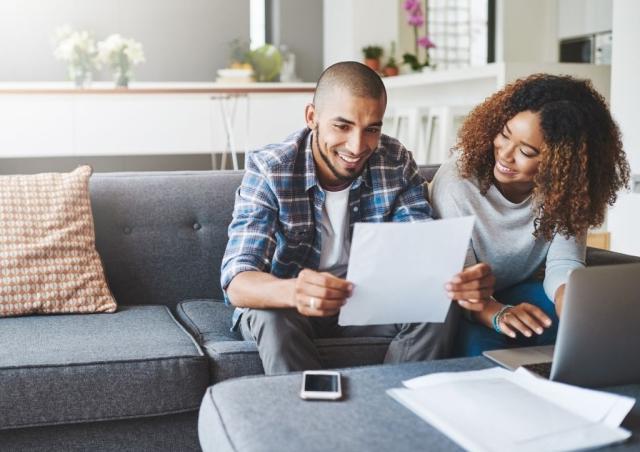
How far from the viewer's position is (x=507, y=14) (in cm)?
640

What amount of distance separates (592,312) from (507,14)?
5434mm

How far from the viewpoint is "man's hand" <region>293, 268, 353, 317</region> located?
1516mm

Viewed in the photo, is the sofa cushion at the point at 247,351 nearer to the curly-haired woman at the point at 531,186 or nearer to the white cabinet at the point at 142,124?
the curly-haired woman at the point at 531,186

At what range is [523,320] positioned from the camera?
1740 millimetres

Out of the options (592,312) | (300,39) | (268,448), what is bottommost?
(268,448)

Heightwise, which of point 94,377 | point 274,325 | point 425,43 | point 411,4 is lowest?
point 94,377

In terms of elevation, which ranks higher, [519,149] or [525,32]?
[525,32]

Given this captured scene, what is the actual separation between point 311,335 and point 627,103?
2522 mm

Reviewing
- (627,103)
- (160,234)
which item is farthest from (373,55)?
(160,234)

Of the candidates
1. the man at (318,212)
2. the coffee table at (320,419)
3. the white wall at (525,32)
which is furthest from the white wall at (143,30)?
the coffee table at (320,419)

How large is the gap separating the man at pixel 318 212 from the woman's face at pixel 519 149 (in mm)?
220

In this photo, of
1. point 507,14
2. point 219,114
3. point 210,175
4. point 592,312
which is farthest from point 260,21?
point 592,312

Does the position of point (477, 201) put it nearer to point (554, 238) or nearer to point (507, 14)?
point (554, 238)

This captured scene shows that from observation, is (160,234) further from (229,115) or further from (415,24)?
(415,24)
